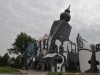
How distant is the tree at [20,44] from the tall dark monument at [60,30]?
9032mm

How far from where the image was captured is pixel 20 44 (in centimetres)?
3878

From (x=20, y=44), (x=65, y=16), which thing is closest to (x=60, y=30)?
(x=65, y=16)

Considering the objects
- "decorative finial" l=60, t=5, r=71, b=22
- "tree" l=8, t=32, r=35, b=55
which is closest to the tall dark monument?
"decorative finial" l=60, t=5, r=71, b=22

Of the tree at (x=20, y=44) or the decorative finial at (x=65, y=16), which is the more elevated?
the decorative finial at (x=65, y=16)

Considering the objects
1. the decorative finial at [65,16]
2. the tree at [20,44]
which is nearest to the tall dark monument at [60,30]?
the decorative finial at [65,16]

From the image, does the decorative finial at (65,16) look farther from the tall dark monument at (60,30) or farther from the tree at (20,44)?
the tree at (20,44)

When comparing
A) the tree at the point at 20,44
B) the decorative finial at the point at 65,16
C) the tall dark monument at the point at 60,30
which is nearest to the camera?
the tall dark monument at the point at 60,30

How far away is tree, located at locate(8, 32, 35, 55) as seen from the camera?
38.8 metres

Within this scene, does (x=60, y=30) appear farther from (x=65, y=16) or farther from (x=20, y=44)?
(x=20, y=44)

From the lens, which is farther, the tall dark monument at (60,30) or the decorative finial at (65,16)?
the decorative finial at (65,16)

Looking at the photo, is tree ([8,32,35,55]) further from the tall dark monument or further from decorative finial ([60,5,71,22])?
decorative finial ([60,5,71,22])

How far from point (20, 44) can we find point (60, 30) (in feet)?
41.0

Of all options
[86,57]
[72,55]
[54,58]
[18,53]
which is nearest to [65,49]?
[72,55]

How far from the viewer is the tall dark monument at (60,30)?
29906 millimetres
